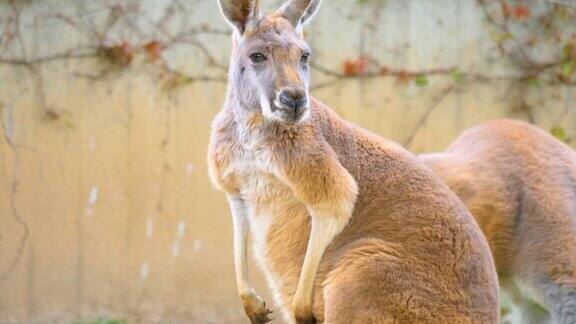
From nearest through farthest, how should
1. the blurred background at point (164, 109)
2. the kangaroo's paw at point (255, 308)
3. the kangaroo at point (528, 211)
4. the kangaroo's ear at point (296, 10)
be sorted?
the kangaroo's ear at point (296, 10)
the kangaroo's paw at point (255, 308)
the kangaroo at point (528, 211)
the blurred background at point (164, 109)

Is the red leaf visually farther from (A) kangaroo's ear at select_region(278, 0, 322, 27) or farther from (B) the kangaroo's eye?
(B) the kangaroo's eye

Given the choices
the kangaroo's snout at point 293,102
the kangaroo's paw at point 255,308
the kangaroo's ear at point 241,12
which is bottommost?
the kangaroo's paw at point 255,308

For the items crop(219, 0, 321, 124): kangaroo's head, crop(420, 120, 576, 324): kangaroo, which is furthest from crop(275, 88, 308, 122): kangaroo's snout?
crop(420, 120, 576, 324): kangaroo

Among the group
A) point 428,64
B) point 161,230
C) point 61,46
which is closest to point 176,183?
point 161,230

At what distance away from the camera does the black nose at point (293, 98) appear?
17.6 feet

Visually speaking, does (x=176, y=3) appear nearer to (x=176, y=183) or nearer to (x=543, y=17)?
(x=176, y=183)

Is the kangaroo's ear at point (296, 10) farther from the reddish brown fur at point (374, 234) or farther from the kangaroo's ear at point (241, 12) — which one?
the reddish brown fur at point (374, 234)

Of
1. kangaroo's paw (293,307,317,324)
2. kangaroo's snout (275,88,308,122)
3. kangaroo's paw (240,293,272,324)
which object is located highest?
kangaroo's snout (275,88,308,122)

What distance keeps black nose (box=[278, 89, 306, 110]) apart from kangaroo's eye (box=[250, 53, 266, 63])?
306 mm

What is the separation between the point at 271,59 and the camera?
557 cm

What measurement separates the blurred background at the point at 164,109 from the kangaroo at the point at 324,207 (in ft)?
11.4

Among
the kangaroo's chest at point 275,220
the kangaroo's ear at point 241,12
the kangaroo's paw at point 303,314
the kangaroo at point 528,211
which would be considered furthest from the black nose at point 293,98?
the kangaroo at point 528,211

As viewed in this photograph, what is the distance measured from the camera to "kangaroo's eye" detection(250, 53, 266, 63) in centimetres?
561

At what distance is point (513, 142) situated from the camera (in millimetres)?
7539
